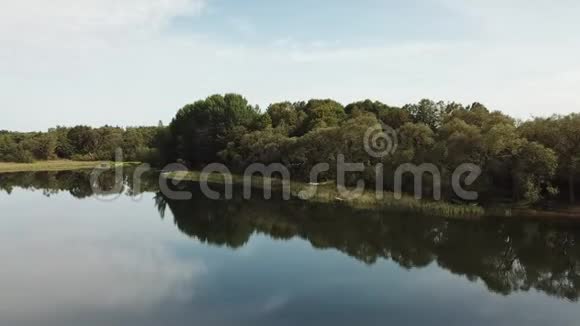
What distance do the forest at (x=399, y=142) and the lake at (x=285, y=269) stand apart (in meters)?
5.31

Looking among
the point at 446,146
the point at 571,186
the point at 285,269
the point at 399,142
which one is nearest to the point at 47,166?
the point at 399,142

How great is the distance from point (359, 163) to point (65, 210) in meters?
27.0

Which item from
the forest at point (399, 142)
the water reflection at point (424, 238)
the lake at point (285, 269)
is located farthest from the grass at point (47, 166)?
the water reflection at point (424, 238)

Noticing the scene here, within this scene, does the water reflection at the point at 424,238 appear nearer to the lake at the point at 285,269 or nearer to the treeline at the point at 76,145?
the lake at the point at 285,269

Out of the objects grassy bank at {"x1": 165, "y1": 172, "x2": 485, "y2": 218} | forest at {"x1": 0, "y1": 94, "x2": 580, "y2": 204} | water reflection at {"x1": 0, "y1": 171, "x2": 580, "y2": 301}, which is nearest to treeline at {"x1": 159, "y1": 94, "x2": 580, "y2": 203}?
forest at {"x1": 0, "y1": 94, "x2": 580, "y2": 204}

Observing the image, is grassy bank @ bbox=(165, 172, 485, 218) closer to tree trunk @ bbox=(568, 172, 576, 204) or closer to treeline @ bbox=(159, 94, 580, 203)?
treeline @ bbox=(159, 94, 580, 203)

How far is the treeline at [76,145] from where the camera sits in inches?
4050

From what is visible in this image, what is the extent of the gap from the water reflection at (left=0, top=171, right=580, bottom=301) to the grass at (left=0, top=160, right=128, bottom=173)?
6130 centimetres

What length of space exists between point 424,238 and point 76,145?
346 feet

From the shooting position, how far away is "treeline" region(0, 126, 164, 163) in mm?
102875

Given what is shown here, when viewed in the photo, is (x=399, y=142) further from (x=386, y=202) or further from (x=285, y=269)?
(x=285, y=269)

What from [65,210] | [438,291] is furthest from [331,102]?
[438,291]

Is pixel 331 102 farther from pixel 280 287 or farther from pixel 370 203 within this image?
pixel 280 287

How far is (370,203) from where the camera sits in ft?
130
